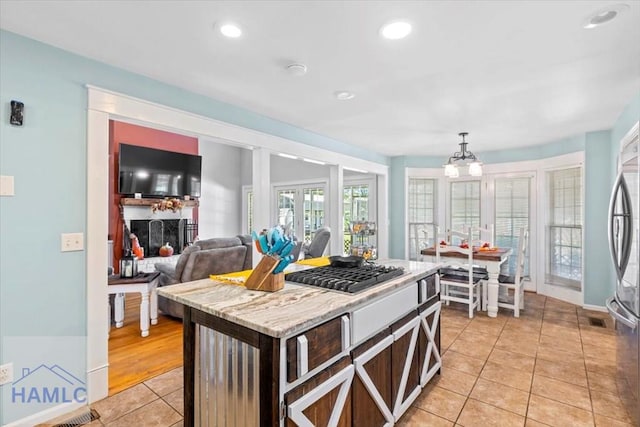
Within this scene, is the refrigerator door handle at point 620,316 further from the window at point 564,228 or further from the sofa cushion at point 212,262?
the sofa cushion at point 212,262

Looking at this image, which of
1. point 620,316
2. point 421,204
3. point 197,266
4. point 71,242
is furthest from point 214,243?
point 620,316

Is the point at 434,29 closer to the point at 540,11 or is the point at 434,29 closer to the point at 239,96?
the point at 540,11

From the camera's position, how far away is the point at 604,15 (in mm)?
1748

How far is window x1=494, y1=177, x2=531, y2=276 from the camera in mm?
5320

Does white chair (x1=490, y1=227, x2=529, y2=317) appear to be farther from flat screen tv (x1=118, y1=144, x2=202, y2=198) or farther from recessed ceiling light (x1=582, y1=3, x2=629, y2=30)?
flat screen tv (x1=118, y1=144, x2=202, y2=198)

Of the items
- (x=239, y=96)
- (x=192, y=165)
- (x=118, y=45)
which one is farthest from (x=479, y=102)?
(x=192, y=165)

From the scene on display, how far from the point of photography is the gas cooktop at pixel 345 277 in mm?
1771

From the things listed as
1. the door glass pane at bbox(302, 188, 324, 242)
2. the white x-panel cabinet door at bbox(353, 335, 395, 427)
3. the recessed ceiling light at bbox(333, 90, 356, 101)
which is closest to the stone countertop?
the white x-panel cabinet door at bbox(353, 335, 395, 427)

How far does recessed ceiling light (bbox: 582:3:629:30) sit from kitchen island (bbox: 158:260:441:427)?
180 cm

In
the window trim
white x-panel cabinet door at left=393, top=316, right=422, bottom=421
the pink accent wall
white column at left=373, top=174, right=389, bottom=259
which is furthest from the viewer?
white column at left=373, top=174, right=389, bottom=259

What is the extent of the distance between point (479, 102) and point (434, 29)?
1508 mm

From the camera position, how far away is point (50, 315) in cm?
207

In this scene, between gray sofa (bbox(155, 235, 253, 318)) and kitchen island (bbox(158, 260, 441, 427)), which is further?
gray sofa (bbox(155, 235, 253, 318))

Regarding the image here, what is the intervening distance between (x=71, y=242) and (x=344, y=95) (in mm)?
2434
